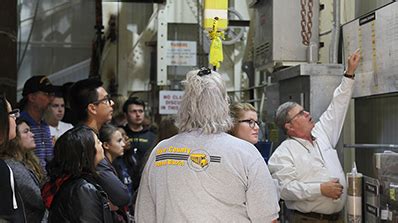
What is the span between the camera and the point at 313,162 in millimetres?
3434

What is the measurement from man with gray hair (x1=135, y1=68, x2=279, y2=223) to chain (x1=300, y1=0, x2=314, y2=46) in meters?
1.68

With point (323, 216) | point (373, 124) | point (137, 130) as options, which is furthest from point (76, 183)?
point (137, 130)

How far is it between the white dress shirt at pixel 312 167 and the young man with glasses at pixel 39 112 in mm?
1787

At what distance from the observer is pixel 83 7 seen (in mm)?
8883

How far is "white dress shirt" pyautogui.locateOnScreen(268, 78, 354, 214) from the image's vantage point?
3.37m

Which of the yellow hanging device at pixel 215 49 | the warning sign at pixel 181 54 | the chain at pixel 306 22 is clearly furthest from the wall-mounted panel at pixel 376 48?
the warning sign at pixel 181 54

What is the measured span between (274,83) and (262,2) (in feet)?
2.12

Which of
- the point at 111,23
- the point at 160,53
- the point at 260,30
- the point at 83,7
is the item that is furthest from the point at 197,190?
the point at 83,7

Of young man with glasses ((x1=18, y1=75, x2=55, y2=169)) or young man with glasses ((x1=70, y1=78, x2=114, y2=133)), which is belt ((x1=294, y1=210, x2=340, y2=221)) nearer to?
young man with glasses ((x1=70, y1=78, x2=114, y2=133))

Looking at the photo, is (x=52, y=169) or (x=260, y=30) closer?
(x=52, y=169)

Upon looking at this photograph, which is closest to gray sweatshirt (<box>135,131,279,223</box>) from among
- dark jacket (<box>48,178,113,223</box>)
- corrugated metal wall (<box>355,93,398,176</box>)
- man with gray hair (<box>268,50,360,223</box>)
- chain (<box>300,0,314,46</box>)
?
dark jacket (<box>48,178,113,223</box>)

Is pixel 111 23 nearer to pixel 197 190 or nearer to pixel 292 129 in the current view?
pixel 292 129

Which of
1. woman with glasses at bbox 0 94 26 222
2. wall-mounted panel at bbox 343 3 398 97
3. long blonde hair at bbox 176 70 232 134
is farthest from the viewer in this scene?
wall-mounted panel at bbox 343 3 398 97

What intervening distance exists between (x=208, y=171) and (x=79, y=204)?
29.3 inches
